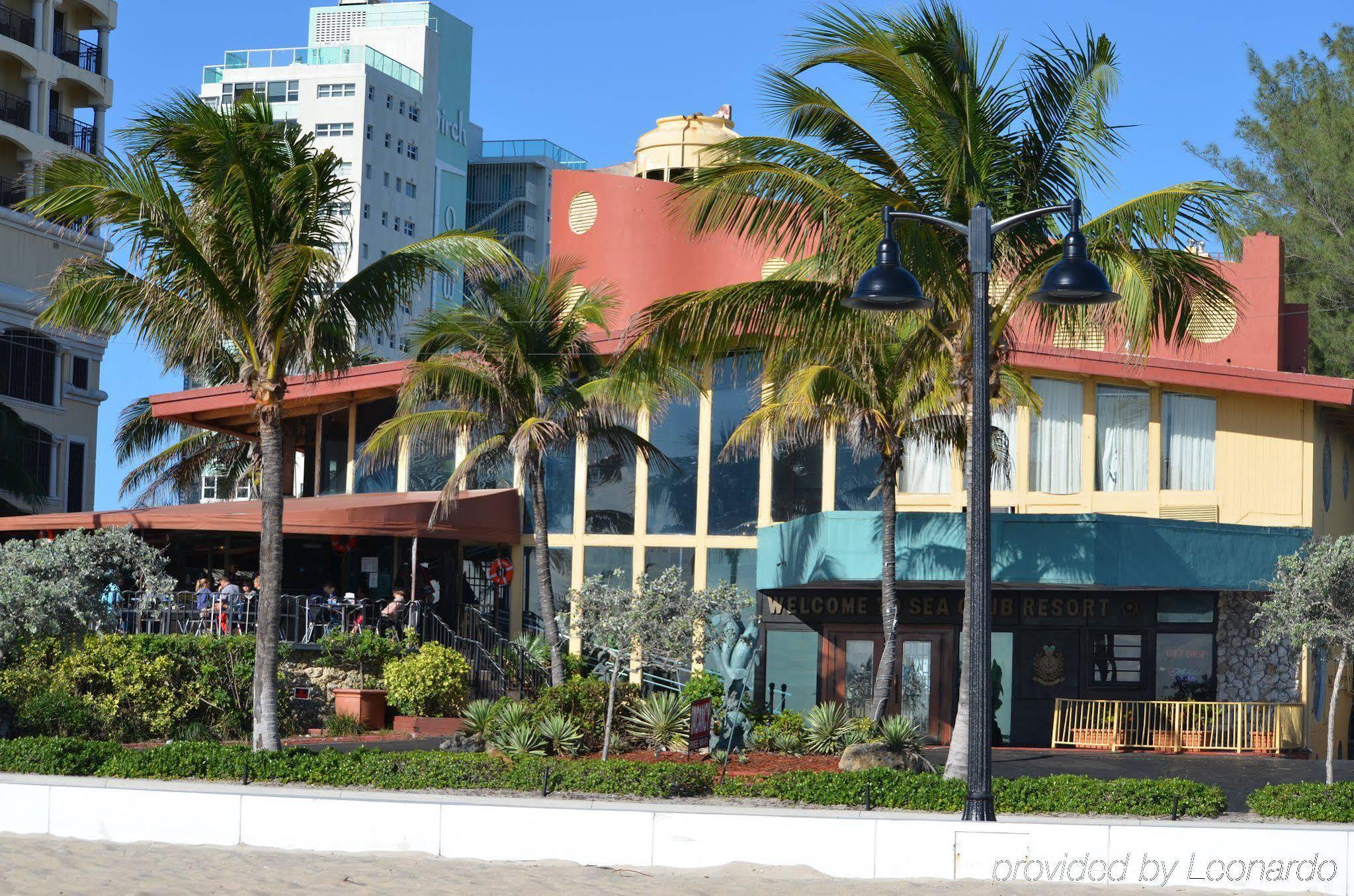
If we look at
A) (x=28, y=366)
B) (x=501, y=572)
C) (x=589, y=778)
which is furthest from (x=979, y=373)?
(x=28, y=366)

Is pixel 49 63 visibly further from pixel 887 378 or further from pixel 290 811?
pixel 290 811

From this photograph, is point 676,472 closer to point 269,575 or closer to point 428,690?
point 428,690

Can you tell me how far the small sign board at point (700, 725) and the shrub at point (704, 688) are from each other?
110 inches

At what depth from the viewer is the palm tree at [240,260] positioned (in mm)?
16609

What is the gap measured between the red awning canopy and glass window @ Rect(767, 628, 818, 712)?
5.07 m

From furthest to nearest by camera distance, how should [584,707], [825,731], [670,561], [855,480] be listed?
[670,561], [855,480], [825,731], [584,707]

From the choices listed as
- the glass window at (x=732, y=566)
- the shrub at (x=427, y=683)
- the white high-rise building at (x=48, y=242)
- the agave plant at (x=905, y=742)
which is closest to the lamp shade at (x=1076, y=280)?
the agave plant at (x=905, y=742)

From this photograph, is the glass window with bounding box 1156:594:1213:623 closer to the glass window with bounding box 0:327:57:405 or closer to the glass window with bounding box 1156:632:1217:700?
the glass window with bounding box 1156:632:1217:700

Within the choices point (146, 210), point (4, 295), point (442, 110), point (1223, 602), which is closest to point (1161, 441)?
point (1223, 602)

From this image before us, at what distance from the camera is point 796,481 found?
25.5m

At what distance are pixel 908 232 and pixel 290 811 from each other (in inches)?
309

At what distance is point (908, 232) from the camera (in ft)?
50.3

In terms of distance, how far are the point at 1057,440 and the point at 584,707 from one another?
9013mm

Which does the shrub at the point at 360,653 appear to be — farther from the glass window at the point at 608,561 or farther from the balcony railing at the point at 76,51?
the balcony railing at the point at 76,51
